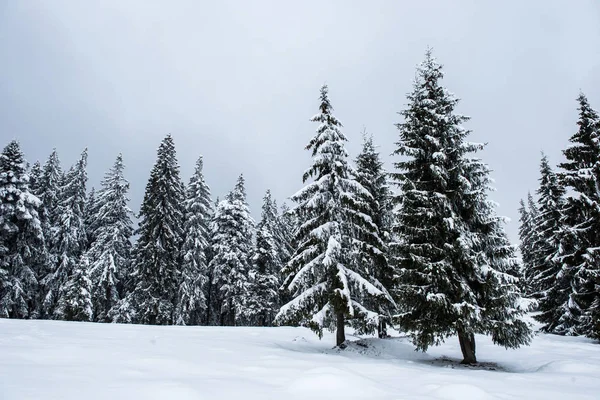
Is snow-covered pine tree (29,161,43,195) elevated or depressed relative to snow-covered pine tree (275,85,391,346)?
elevated

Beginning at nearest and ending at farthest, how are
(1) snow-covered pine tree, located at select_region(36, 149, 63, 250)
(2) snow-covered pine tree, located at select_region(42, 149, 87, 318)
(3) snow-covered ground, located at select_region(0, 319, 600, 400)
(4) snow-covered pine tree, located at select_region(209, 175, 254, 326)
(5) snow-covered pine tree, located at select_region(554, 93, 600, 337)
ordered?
1. (3) snow-covered ground, located at select_region(0, 319, 600, 400)
2. (5) snow-covered pine tree, located at select_region(554, 93, 600, 337)
3. (2) snow-covered pine tree, located at select_region(42, 149, 87, 318)
4. (4) snow-covered pine tree, located at select_region(209, 175, 254, 326)
5. (1) snow-covered pine tree, located at select_region(36, 149, 63, 250)

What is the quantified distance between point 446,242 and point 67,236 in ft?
115

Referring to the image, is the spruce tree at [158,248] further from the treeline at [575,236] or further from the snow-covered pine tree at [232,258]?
the treeline at [575,236]

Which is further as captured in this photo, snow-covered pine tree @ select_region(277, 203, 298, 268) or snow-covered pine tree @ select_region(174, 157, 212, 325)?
snow-covered pine tree @ select_region(277, 203, 298, 268)

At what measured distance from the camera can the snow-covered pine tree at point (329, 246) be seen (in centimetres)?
1633

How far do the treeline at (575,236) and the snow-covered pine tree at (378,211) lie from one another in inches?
431

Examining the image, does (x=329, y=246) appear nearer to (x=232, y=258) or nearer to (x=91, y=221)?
(x=232, y=258)

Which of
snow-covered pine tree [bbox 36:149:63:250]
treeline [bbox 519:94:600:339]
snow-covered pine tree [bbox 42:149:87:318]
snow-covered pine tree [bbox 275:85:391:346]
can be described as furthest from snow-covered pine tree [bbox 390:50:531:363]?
snow-covered pine tree [bbox 36:149:63:250]

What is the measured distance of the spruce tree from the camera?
102ft

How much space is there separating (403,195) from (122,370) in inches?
511

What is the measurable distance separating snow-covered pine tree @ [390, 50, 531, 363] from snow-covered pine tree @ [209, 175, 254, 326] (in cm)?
2234

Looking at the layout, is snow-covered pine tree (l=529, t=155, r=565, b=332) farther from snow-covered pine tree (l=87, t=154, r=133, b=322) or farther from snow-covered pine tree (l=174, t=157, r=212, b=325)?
snow-covered pine tree (l=87, t=154, r=133, b=322)

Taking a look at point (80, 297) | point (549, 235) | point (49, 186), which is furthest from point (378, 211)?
point (49, 186)

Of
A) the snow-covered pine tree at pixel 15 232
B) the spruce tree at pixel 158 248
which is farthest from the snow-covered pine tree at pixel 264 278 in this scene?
the snow-covered pine tree at pixel 15 232
